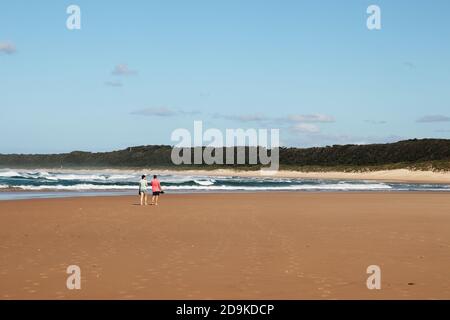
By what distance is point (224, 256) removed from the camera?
39.8ft

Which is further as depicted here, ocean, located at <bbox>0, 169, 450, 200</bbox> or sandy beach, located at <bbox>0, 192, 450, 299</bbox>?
ocean, located at <bbox>0, 169, 450, 200</bbox>

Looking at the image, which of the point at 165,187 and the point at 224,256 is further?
the point at 165,187

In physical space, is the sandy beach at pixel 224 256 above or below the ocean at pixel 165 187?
above

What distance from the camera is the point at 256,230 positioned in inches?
672

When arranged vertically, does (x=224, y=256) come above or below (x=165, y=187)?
above

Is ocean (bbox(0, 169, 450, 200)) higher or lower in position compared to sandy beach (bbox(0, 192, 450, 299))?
lower

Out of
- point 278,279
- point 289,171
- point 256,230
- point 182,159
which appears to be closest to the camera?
point 278,279

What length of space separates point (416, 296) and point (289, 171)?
102 m

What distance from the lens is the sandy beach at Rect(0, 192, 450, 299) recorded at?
8.95 m

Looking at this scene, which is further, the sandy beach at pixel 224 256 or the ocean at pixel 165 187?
the ocean at pixel 165 187

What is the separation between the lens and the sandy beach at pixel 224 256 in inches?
352

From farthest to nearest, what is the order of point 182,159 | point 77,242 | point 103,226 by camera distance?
point 182,159, point 103,226, point 77,242
